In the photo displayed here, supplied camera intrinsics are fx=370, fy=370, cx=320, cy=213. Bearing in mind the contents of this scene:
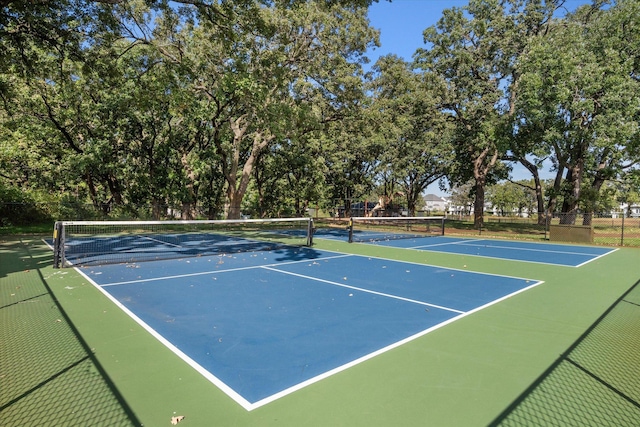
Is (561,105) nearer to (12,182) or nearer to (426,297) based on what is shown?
(426,297)

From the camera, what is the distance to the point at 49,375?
385cm

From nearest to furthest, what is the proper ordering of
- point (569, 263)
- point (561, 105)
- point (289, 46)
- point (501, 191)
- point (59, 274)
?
point (59, 274) < point (569, 263) < point (289, 46) < point (561, 105) < point (501, 191)

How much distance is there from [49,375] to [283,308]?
3.31 metres

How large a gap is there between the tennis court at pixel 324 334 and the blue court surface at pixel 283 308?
1.1 inches

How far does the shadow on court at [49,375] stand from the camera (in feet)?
10.2

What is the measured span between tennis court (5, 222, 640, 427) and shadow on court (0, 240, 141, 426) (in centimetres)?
9

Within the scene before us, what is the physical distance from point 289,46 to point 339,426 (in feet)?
69.5

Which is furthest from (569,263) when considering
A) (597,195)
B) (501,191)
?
(501,191)

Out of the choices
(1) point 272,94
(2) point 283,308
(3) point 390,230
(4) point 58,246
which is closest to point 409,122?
(3) point 390,230

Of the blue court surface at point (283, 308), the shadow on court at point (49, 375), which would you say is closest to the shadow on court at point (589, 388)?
the blue court surface at point (283, 308)

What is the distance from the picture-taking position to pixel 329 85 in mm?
21156

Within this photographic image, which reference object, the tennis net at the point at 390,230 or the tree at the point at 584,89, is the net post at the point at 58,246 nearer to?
the tennis net at the point at 390,230

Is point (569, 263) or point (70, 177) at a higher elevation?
point (70, 177)

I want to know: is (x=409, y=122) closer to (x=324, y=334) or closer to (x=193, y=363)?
(x=324, y=334)
